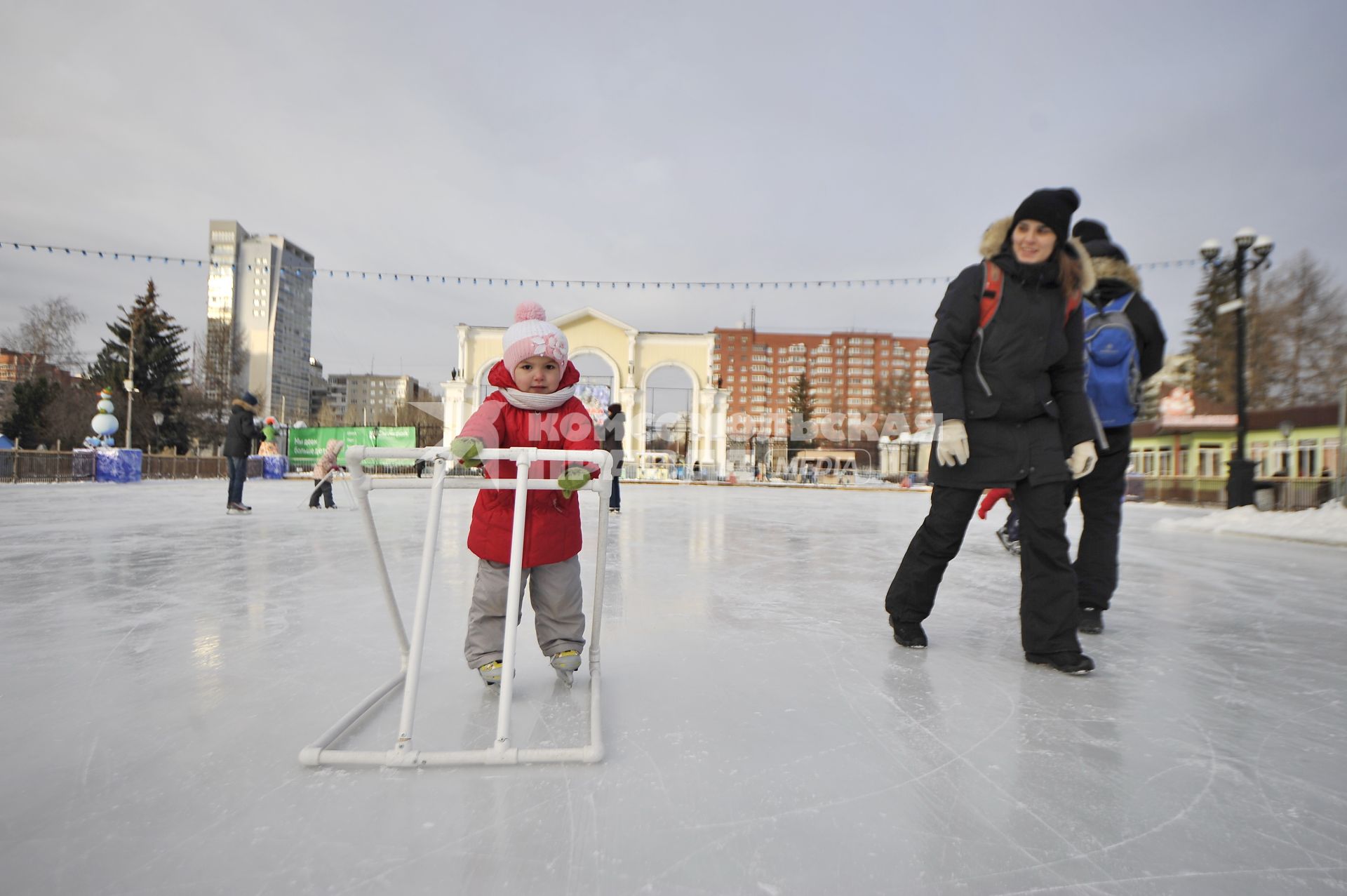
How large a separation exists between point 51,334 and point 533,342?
3409 centimetres

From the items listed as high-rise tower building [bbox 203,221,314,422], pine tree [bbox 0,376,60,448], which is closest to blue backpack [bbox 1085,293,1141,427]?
pine tree [bbox 0,376,60,448]

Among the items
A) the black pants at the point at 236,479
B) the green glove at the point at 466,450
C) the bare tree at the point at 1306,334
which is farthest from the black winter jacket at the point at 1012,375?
the bare tree at the point at 1306,334

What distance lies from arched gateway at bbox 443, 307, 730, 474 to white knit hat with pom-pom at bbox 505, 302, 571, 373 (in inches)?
994

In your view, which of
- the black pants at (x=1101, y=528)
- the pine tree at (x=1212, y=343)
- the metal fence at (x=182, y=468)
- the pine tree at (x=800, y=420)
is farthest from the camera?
the pine tree at (x=800, y=420)

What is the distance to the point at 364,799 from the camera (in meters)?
1.28

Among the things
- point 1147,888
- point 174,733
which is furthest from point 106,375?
point 1147,888

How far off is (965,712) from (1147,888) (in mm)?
767

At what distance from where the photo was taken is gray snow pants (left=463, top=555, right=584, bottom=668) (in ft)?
6.21

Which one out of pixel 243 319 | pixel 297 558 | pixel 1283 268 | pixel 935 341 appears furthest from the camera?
pixel 243 319

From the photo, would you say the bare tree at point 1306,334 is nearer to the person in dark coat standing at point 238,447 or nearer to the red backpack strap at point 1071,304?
the red backpack strap at point 1071,304

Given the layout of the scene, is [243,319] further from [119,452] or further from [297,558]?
[297,558]

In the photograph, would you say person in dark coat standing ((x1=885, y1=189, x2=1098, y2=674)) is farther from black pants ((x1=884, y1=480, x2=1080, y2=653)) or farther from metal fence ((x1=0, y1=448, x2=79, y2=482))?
metal fence ((x1=0, y1=448, x2=79, y2=482))

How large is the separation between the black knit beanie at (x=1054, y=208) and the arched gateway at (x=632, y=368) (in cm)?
2501

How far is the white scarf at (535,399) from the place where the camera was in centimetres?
189
